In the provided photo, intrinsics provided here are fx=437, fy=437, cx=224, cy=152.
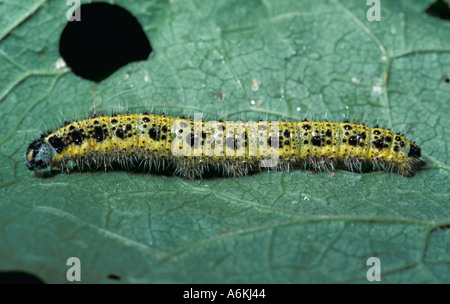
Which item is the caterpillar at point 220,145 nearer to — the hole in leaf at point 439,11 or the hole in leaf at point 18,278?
the hole in leaf at point 18,278

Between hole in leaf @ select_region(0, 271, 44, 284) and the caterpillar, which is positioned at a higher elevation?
the caterpillar

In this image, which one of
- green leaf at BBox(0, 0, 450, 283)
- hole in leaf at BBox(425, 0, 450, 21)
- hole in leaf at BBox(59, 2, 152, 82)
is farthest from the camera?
hole in leaf at BBox(425, 0, 450, 21)

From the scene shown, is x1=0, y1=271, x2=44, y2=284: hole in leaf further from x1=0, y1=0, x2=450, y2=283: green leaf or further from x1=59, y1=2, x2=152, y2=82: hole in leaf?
x1=59, y1=2, x2=152, y2=82: hole in leaf

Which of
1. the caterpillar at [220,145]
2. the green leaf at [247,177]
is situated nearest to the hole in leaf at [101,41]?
the green leaf at [247,177]

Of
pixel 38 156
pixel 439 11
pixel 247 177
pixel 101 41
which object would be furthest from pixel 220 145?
pixel 439 11

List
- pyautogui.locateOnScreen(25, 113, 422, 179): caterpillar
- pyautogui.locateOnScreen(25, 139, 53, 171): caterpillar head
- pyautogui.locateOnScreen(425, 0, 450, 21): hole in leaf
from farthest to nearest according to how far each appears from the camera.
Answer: pyautogui.locateOnScreen(425, 0, 450, 21): hole in leaf → pyautogui.locateOnScreen(25, 113, 422, 179): caterpillar → pyautogui.locateOnScreen(25, 139, 53, 171): caterpillar head

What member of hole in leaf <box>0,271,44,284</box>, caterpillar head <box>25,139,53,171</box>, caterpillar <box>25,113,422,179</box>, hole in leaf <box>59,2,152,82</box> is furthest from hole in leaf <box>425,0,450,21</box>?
hole in leaf <box>0,271,44,284</box>
